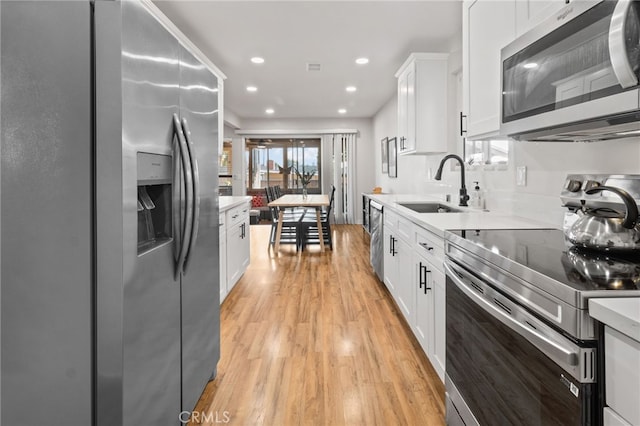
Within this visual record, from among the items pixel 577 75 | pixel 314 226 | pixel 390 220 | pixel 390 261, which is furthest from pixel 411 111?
pixel 577 75

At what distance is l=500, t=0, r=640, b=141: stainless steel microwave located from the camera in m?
0.95

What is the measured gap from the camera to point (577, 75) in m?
1.20

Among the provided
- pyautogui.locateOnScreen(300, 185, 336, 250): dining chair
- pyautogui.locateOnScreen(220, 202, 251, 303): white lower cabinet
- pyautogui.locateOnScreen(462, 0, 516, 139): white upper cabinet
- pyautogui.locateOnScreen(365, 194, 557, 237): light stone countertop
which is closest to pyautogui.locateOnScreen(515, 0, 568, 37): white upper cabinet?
pyautogui.locateOnScreen(462, 0, 516, 139): white upper cabinet

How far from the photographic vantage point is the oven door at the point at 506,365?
0.85m

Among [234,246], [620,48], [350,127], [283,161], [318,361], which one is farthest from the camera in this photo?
[283,161]

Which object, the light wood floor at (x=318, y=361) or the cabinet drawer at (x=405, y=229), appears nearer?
the light wood floor at (x=318, y=361)

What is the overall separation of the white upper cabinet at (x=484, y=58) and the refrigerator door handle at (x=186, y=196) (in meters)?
1.48

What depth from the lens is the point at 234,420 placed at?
1.77 m

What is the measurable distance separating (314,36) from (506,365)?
→ 3.47m

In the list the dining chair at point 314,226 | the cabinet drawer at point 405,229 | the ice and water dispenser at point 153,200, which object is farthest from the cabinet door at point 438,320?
the dining chair at point 314,226

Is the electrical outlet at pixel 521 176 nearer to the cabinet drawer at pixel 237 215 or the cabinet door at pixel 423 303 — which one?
the cabinet door at pixel 423 303

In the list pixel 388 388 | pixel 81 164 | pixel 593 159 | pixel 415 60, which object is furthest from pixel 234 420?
pixel 415 60

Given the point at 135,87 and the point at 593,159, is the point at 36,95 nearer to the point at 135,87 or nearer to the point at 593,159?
the point at 135,87

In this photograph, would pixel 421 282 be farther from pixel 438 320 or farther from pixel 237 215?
pixel 237 215
